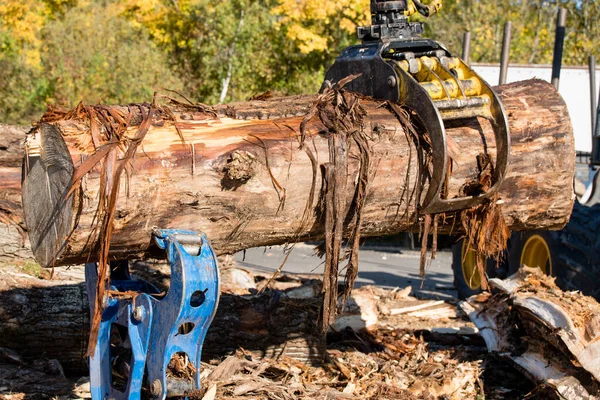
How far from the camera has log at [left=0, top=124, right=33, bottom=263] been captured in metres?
6.42

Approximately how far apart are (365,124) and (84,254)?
5.19 ft

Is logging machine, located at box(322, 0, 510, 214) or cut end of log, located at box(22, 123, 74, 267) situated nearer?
cut end of log, located at box(22, 123, 74, 267)

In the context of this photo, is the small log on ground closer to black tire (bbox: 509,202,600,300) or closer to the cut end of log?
black tire (bbox: 509,202,600,300)

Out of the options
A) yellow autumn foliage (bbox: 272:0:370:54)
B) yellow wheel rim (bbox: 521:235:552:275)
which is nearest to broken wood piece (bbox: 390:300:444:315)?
yellow wheel rim (bbox: 521:235:552:275)

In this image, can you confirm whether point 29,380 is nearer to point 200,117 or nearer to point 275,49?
point 200,117

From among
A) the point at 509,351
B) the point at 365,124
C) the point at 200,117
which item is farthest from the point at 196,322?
the point at 509,351

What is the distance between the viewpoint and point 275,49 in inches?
731

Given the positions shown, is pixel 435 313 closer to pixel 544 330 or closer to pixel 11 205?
pixel 544 330

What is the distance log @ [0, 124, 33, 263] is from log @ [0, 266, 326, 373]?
1.25 ft

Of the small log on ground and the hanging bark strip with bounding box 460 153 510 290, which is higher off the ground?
the hanging bark strip with bounding box 460 153 510 290

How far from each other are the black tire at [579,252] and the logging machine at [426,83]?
2.09m

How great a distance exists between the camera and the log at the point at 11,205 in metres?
6.42

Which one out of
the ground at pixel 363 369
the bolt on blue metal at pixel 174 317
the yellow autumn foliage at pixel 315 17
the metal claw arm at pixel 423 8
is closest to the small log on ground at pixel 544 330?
the ground at pixel 363 369

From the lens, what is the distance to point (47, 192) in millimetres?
4008
